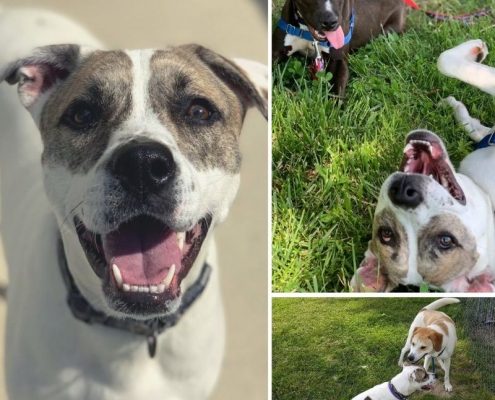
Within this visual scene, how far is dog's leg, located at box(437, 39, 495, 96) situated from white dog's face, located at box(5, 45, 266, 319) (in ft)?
3.54

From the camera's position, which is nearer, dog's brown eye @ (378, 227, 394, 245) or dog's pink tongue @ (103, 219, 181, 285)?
dog's pink tongue @ (103, 219, 181, 285)

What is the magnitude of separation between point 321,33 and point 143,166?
1257 mm

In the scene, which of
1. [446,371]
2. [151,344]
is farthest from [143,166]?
[446,371]

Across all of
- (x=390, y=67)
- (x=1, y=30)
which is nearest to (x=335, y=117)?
(x=390, y=67)

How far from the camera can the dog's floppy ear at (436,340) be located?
3557 mm

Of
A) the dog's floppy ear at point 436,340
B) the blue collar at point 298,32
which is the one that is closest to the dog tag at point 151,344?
the dog's floppy ear at point 436,340

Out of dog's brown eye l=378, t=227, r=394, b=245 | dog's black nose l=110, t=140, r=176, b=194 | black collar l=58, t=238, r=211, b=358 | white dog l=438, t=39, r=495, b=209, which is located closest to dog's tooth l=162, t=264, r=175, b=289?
black collar l=58, t=238, r=211, b=358

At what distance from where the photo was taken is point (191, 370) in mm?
3387

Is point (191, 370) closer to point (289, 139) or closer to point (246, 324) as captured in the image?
point (246, 324)

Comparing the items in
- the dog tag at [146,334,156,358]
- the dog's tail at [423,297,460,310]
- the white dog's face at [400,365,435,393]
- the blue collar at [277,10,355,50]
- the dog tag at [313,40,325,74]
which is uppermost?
the blue collar at [277,10,355,50]

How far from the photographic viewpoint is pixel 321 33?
12.2ft

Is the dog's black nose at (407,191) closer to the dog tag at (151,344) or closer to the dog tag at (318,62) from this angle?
the dog tag at (318,62)

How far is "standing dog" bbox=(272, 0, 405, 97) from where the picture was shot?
364cm

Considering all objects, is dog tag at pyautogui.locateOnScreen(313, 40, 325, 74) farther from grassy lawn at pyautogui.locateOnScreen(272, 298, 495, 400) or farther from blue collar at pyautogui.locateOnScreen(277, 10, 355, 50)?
grassy lawn at pyautogui.locateOnScreen(272, 298, 495, 400)
